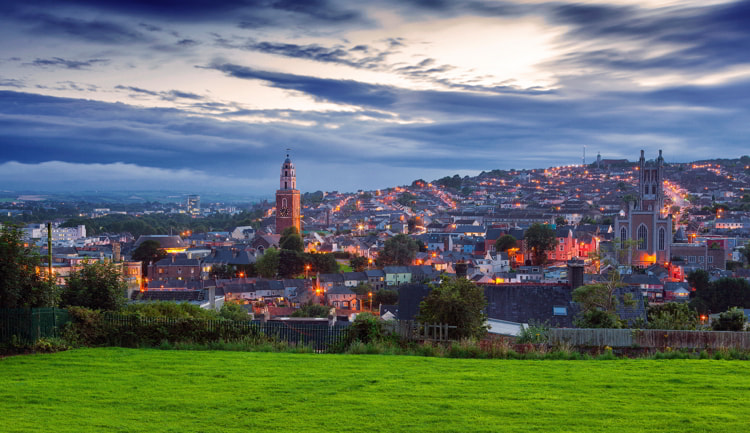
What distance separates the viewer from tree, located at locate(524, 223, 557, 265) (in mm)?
85000

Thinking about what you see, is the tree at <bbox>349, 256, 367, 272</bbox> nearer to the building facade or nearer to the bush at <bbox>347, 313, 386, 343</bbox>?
the building facade

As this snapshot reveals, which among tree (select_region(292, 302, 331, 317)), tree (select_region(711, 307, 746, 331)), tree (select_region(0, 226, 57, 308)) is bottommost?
tree (select_region(292, 302, 331, 317))

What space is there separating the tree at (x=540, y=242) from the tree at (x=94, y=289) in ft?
236

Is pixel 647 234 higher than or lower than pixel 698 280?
higher

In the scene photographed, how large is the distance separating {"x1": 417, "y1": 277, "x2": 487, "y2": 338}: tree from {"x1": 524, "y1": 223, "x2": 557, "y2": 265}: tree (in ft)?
232

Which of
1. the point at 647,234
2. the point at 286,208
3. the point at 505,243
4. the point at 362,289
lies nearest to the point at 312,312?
the point at 362,289

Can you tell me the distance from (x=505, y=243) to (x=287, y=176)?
39.2 metres

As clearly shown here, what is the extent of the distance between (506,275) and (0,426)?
6193cm

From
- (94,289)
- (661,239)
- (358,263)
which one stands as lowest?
(358,263)

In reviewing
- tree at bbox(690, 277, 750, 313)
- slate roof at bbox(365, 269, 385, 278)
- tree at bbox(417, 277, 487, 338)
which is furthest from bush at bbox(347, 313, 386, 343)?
slate roof at bbox(365, 269, 385, 278)

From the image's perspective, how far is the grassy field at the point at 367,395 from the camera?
8.27 m

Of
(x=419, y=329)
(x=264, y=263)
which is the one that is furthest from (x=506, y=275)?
(x=419, y=329)

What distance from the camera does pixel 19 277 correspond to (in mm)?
15117

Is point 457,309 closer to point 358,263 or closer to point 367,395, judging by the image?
point 367,395
